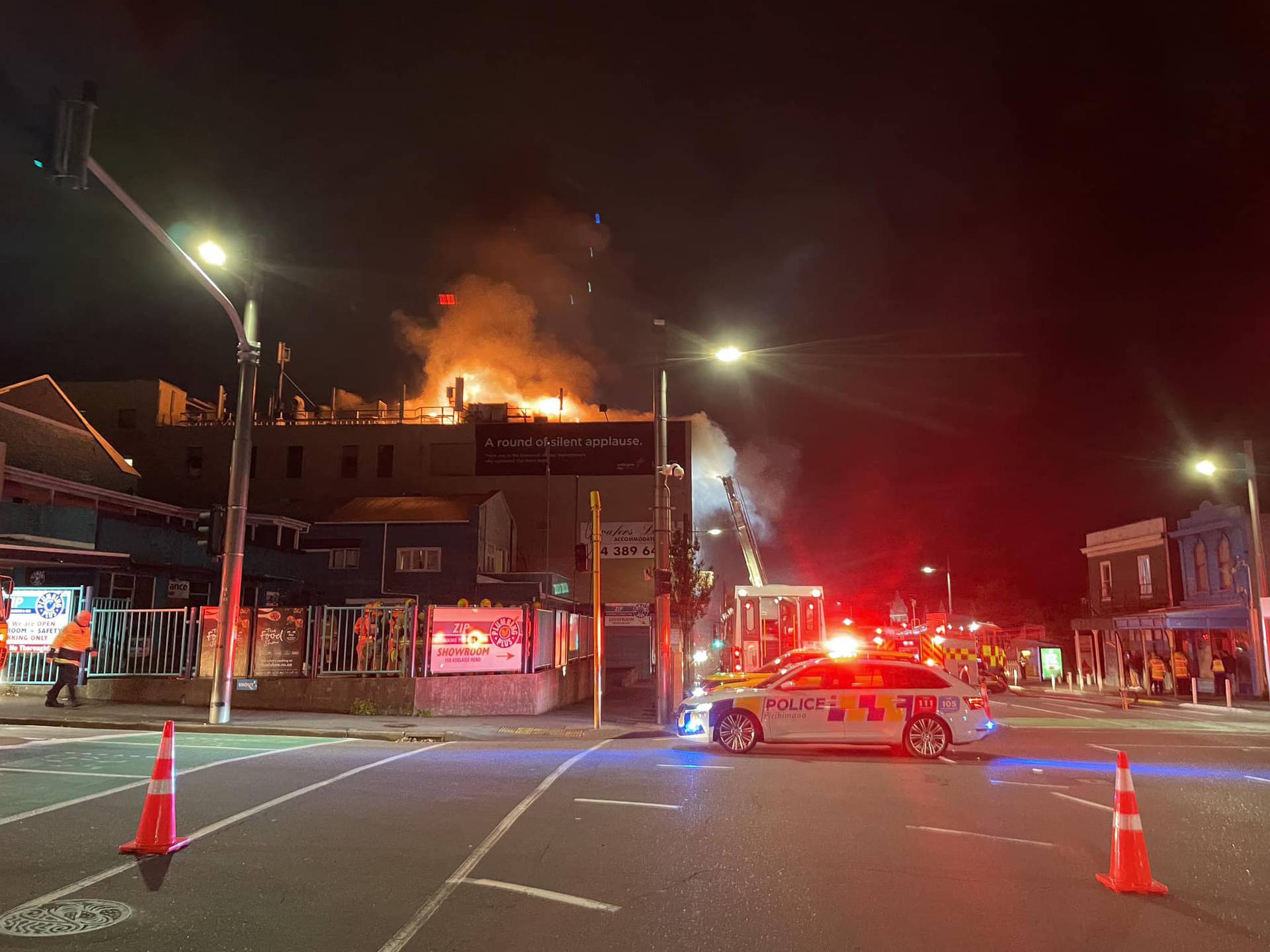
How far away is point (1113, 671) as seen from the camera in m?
37.2

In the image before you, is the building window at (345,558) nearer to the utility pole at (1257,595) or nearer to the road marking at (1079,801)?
the utility pole at (1257,595)

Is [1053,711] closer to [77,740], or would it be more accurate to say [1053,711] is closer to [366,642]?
[366,642]

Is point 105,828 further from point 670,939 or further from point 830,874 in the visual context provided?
point 830,874

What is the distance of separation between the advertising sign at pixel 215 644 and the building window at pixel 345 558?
2392 cm

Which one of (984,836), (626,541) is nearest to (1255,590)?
(984,836)

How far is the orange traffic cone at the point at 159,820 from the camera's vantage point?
21.6 ft

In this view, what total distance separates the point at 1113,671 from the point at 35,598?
122 ft

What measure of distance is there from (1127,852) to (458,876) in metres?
4.46

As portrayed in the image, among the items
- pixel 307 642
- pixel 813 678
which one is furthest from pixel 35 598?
pixel 813 678

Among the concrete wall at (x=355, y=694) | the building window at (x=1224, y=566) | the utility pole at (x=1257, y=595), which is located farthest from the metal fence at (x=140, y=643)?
the building window at (x=1224, y=566)

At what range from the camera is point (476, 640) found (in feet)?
59.9

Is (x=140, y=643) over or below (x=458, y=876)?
over

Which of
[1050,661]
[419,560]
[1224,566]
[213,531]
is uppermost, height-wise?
[419,560]

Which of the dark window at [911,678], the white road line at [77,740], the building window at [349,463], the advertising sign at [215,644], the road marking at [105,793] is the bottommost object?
the road marking at [105,793]
